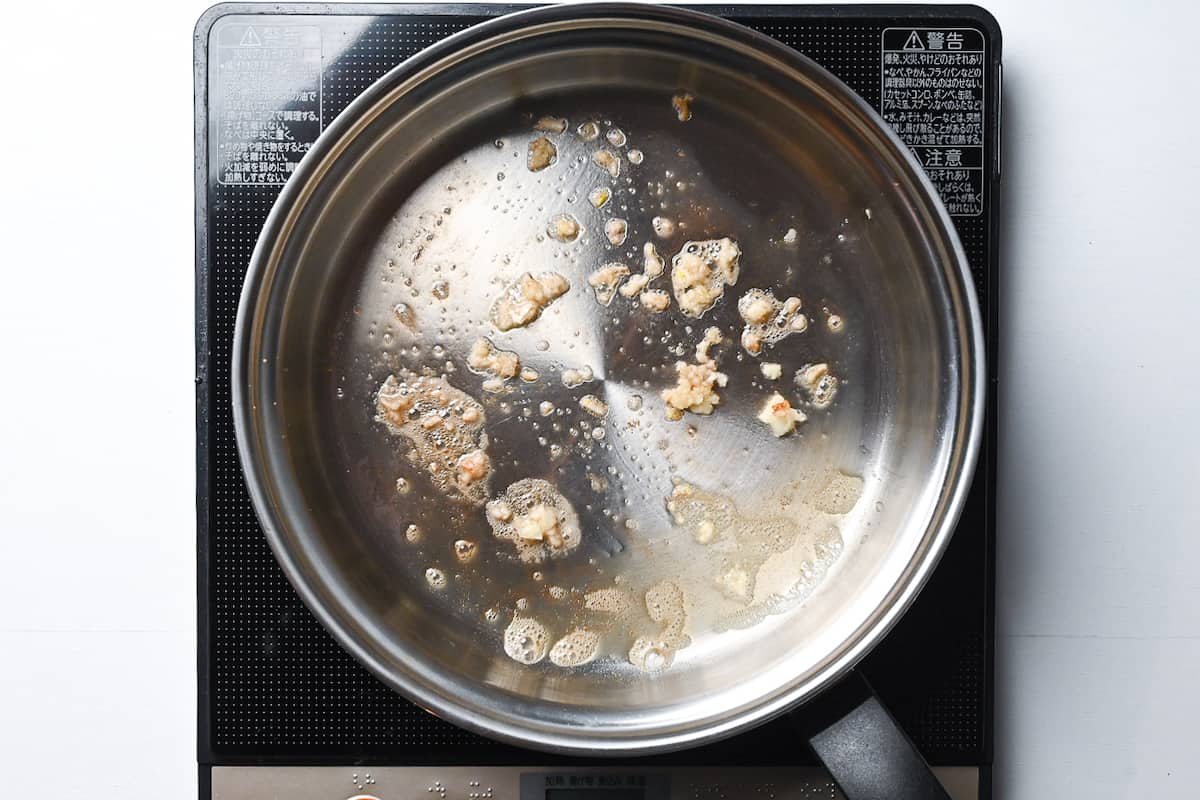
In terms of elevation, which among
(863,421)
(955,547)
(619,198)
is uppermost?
(619,198)

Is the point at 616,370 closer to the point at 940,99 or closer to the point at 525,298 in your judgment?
the point at 525,298

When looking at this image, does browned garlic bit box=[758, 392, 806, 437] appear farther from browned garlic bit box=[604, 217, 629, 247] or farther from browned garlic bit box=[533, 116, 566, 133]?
browned garlic bit box=[533, 116, 566, 133]

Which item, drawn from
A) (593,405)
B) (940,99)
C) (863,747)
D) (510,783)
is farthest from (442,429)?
(940,99)

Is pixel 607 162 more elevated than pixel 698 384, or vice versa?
pixel 607 162

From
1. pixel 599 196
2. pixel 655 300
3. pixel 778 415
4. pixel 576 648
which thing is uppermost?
pixel 599 196
